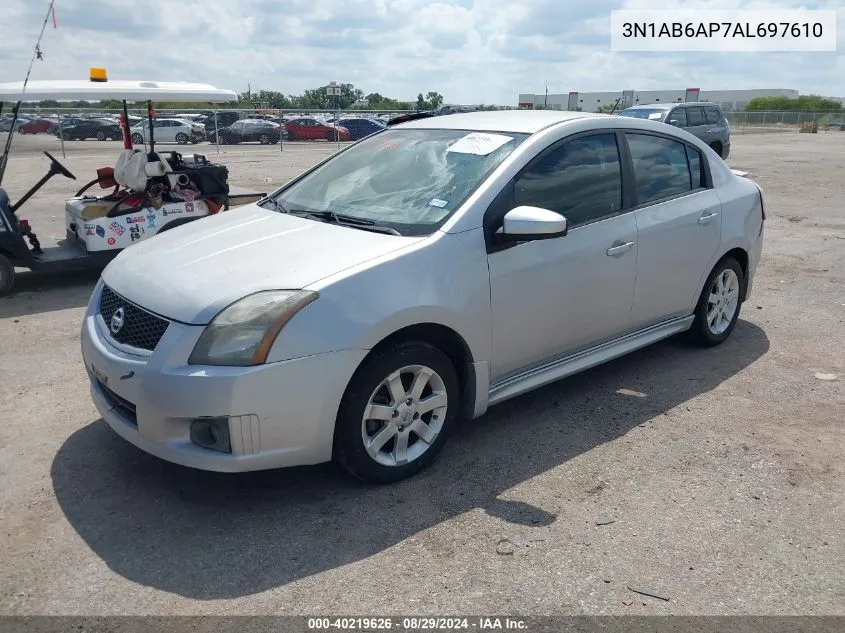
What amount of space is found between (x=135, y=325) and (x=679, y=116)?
1751 cm

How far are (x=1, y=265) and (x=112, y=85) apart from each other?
1.99m

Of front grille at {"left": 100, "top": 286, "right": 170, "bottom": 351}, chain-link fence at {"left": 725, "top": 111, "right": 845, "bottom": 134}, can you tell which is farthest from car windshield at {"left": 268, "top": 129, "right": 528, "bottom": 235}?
chain-link fence at {"left": 725, "top": 111, "right": 845, "bottom": 134}

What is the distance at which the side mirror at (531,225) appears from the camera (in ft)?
11.8

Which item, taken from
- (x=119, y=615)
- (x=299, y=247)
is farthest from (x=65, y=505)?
(x=299, y=247)

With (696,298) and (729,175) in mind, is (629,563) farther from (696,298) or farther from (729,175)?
(729,175)

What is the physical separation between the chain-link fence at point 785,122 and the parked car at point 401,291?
4935 cm

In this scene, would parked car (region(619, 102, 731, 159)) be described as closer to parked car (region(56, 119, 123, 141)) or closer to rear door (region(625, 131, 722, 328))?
rear door (region(625, 131, 722, 328))

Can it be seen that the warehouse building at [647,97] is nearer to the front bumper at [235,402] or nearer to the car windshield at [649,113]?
the car windshield at [649,113]

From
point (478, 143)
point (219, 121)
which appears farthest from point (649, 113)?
point (219, 121)

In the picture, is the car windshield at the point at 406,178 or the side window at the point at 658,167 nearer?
the car windshield at the point at 406,178

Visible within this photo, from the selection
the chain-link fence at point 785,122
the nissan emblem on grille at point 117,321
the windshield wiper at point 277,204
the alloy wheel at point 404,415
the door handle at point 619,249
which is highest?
the chain-link fence at point 785,122

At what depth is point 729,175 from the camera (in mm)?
5457

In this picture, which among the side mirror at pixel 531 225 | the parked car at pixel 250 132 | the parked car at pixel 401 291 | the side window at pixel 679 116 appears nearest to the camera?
the parked car at pixel 401 291

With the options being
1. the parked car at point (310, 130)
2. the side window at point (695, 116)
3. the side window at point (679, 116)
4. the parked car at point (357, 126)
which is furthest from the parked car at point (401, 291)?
the parked car at point (357, 126)
